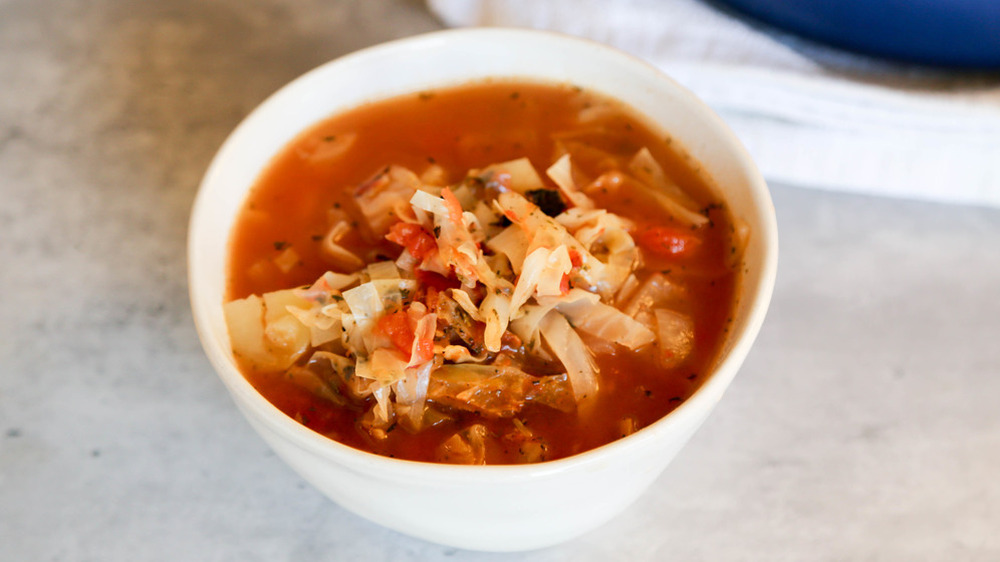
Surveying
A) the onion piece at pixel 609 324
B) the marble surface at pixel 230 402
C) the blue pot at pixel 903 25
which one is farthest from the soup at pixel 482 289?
the blue pot at pixel 903 25

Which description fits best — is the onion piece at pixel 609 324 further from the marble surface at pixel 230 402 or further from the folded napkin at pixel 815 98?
the folded napkin at pixel 815 98

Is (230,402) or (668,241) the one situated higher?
(668,241)

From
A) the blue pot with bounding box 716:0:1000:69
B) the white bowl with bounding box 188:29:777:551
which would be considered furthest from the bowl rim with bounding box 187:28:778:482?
the blue pot with bounding box 716:0:1000:69

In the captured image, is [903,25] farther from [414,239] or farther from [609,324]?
[414,239]

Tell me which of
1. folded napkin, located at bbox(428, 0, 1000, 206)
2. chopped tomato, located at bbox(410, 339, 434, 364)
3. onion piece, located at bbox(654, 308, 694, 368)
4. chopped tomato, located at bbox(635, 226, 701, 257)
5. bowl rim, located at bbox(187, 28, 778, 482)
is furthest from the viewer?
folded napkin, located at bbox(428, 0, 1000, 206)

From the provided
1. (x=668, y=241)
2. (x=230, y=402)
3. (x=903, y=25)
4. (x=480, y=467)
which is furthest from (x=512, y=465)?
(x=903, y=25)

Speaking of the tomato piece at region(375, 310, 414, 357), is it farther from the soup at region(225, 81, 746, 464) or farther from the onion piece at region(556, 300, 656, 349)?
the onion piece at region(556, 300, 656, 349)
